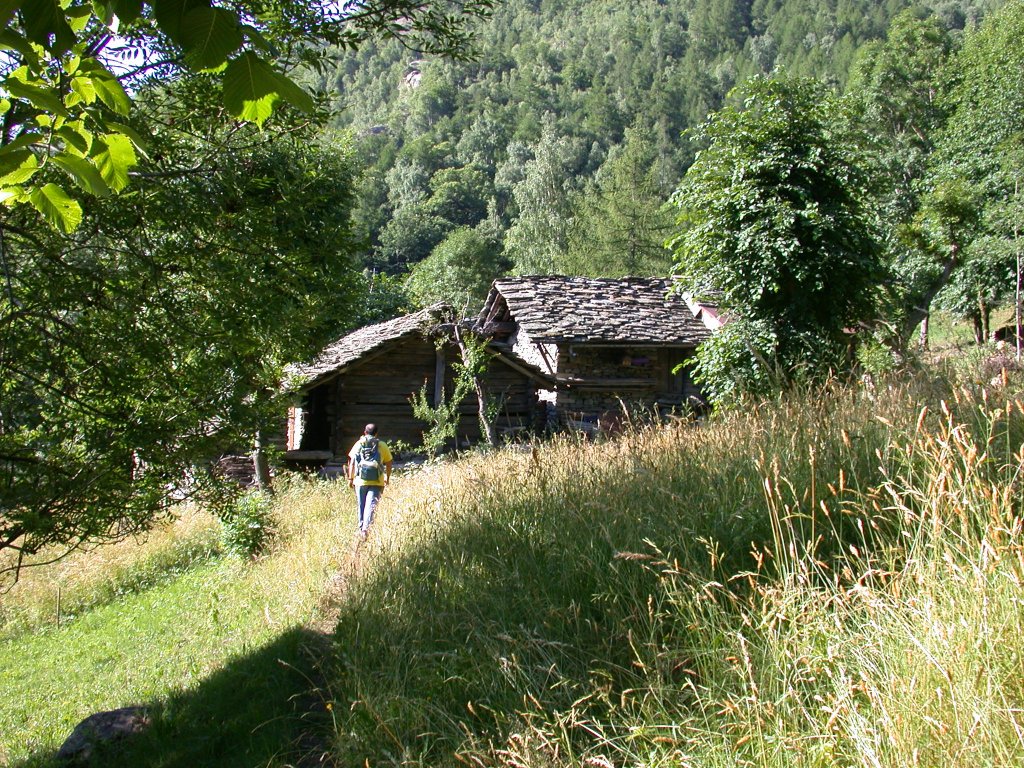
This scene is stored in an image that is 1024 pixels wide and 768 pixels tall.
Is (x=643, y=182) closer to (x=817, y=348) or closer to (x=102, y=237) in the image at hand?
(x=817, y=348)

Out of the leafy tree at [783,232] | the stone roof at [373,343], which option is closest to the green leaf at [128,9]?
the leafy tree at [783,232]

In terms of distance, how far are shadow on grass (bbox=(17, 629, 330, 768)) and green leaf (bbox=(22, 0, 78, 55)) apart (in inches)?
136

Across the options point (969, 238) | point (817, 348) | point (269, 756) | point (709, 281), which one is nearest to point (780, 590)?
point (269, 756)

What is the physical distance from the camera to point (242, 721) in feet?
17.2

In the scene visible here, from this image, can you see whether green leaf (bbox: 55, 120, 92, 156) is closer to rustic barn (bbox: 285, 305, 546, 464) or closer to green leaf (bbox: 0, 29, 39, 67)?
green leaf (bbox: 0, 29, 39, 67)

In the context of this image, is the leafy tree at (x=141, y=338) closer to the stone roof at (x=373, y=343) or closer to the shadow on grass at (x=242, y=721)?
the shadow on grass at (x=242, y=721)

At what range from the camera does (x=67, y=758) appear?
5.29 meters

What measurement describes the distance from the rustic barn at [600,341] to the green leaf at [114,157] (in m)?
19.1

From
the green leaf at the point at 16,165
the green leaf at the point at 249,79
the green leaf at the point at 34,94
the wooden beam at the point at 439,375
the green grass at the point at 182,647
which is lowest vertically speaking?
the green grass at the point at 182,647

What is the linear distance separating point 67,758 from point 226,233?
366 cm

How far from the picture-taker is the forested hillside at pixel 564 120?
5291 centimetres

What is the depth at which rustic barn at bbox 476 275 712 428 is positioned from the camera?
22.4 m

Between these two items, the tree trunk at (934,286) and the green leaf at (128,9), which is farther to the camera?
the tree trunk at (934,286)

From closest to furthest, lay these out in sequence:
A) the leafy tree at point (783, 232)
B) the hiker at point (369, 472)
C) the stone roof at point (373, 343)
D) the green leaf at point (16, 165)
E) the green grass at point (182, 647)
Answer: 1. the green leaf at point (16, 165)
2. the green grass at point (182, 647)
3. the hiker at point (369, 472)
4. the leafy tree at point (783, 232)
5. the stone roof at point (373, 343)
